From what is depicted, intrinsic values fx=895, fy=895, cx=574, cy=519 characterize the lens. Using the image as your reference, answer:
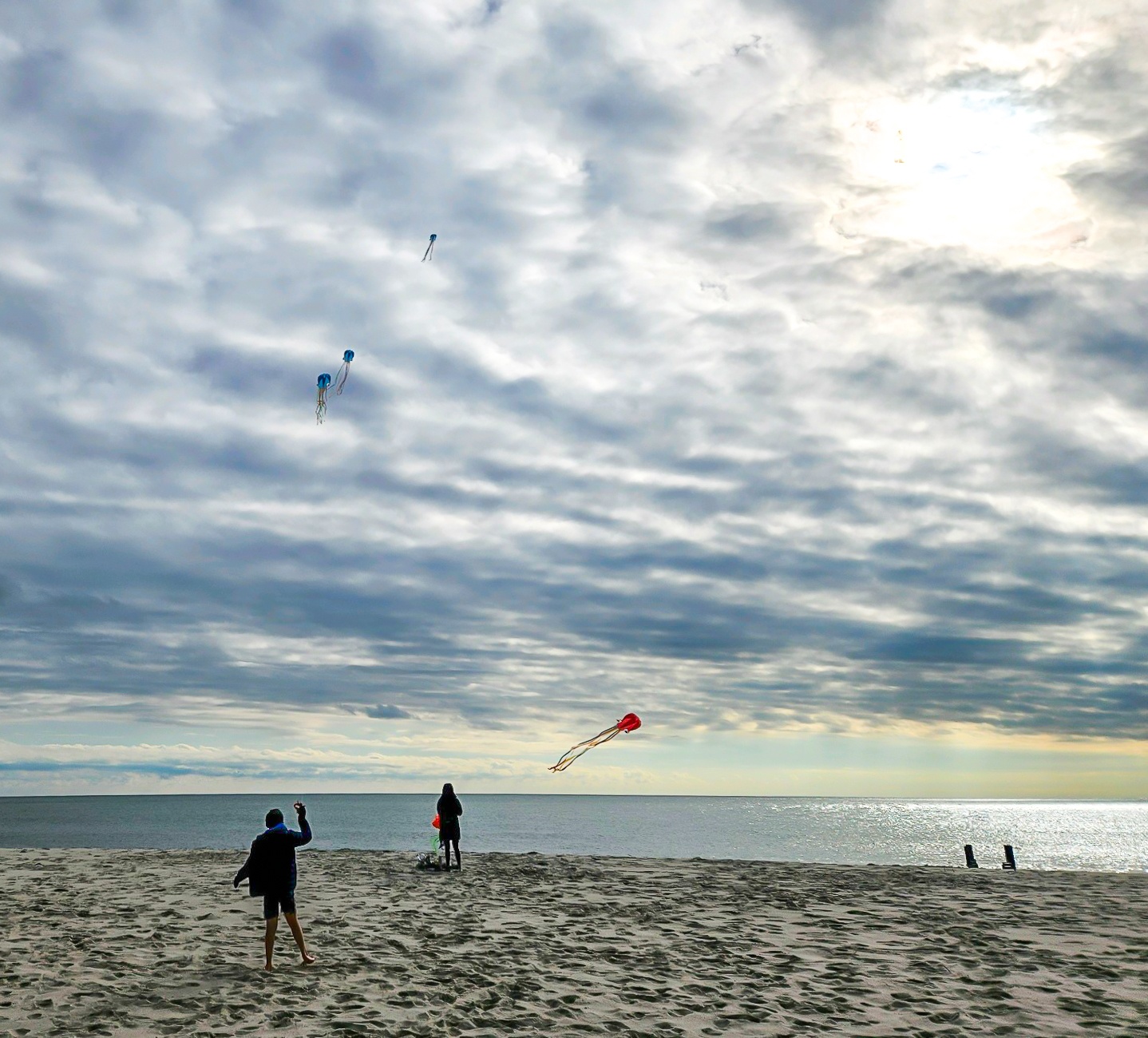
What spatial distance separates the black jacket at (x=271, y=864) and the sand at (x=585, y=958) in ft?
3.49

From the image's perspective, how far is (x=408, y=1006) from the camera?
1035 centimetres

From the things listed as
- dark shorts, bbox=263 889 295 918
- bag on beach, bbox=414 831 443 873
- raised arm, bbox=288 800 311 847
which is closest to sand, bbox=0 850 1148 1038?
dark shorts, bbox=263 889 295 918

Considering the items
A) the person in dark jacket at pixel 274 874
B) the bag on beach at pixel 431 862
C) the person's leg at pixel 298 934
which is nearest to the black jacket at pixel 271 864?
the person in dark jacket at pixel 274 874

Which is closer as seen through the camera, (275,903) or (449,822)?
(275,903)

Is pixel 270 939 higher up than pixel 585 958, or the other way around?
pixel 270 939

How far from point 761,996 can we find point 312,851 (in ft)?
71.9

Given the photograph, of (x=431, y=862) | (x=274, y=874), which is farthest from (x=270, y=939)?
(x=431, y=862)

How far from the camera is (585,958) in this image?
1295 cm

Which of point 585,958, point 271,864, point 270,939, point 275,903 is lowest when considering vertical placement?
point 585,958

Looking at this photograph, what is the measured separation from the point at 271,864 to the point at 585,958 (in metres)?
4.65

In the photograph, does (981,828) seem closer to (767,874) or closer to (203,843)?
(203,843)

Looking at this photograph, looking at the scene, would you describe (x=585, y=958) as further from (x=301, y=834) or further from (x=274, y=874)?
(x=274, y=874)

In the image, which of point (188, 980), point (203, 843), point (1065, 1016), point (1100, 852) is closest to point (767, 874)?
point (1065, 1016)

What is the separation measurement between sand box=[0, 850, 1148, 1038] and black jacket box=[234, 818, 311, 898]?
3.49ft
